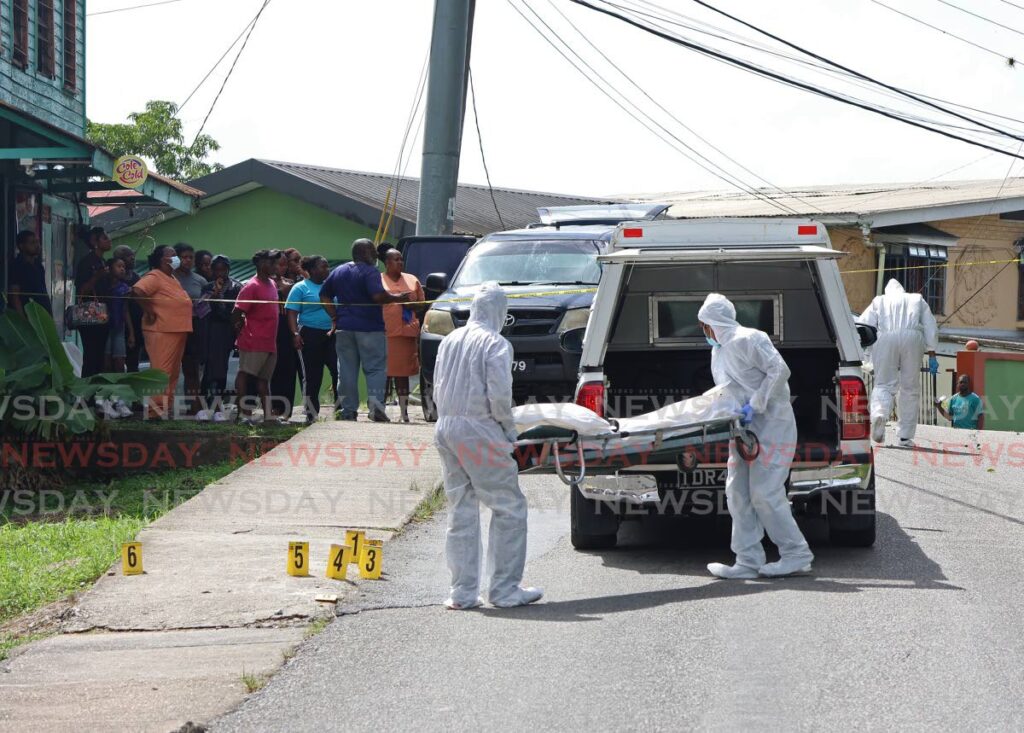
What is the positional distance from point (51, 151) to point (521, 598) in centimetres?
915

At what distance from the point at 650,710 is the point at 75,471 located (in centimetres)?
902

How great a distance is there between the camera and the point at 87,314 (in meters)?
13.7

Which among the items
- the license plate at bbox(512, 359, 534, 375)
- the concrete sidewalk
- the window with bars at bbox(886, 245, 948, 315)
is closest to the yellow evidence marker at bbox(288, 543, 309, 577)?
the concrete sidewalk

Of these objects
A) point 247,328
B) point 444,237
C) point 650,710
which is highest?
point 444,237

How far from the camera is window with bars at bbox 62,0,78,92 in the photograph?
67.6 feet

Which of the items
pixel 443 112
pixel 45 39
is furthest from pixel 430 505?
pixel 45 39

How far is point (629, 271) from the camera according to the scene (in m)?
9.48

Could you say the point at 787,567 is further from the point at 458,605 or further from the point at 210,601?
the point at 210,601

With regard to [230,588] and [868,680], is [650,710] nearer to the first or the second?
[868,680]

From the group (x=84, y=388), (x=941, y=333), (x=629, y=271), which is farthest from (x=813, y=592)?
(x=941, y=333)

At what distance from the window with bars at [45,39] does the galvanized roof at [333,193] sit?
517cm

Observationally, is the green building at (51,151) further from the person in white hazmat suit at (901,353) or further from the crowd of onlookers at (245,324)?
the person in white hazmat suit at (901,353)

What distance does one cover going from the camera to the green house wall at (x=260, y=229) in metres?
25.6

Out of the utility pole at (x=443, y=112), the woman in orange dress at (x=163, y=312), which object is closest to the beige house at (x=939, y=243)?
the utility pole at (x=443, y=112)
